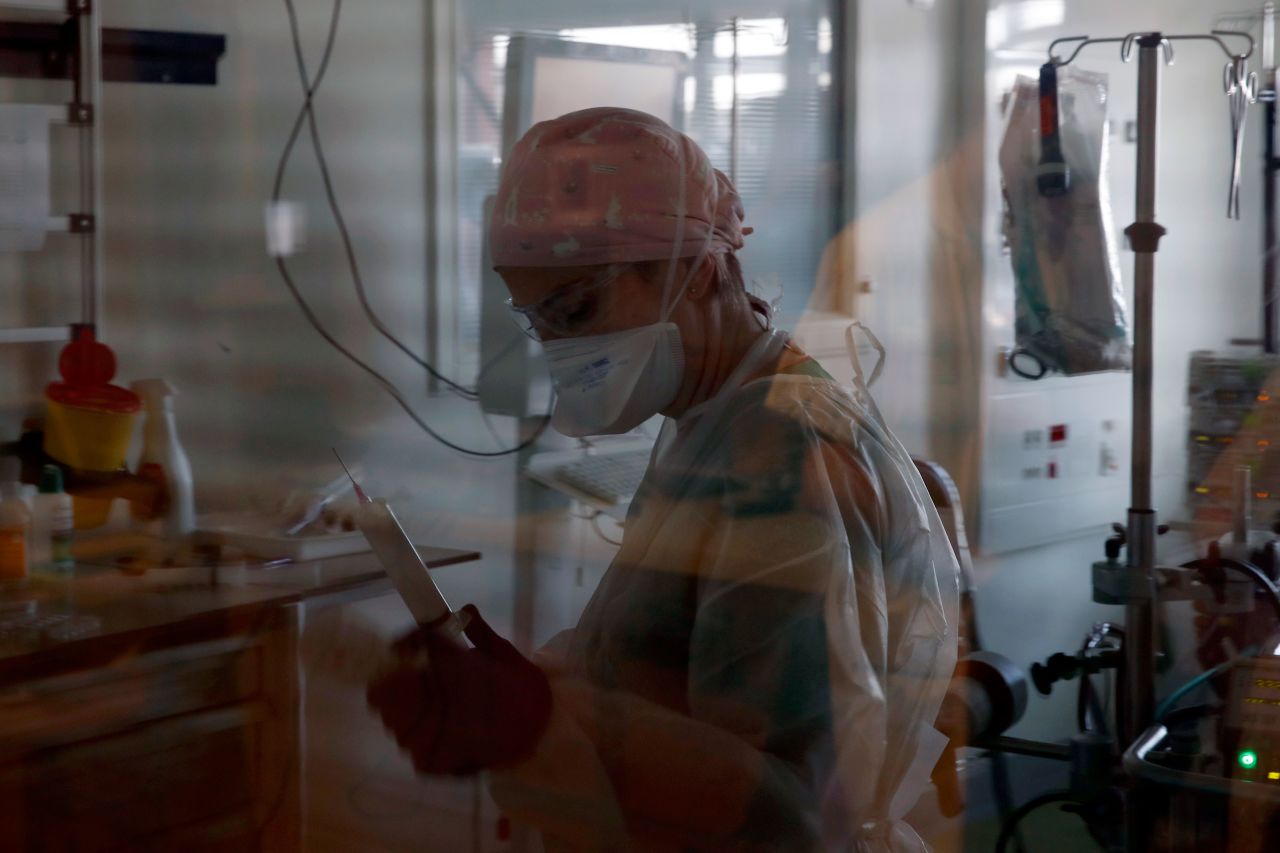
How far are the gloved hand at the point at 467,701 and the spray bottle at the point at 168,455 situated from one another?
93cm

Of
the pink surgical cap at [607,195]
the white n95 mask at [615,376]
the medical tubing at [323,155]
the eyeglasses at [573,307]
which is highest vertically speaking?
the medical tubing at [323,155]

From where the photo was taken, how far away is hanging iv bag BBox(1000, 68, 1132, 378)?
1.90 metres

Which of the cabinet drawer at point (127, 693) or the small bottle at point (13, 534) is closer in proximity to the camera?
the cabinet drawer at point (127, 693)

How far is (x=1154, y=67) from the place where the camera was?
1.58 meters

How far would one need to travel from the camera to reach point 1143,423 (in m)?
1.66

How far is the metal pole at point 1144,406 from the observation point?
1585 millimetres

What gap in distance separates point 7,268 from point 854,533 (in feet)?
4.19

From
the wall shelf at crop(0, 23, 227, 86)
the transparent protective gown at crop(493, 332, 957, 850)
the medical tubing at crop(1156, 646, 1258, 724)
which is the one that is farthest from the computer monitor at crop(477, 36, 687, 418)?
the transparent protective gown at crop(493, 332, 957, 850)

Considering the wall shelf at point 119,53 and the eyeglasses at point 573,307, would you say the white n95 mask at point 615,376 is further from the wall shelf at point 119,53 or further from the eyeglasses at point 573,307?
the wall shelf at point 119,53

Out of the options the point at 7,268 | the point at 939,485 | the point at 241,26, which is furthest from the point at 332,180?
the point at 939,485

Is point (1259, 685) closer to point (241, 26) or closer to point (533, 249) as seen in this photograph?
point (533, 249)

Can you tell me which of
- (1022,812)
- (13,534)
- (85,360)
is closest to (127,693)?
(13,534)

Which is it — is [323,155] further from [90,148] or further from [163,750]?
[163,750]

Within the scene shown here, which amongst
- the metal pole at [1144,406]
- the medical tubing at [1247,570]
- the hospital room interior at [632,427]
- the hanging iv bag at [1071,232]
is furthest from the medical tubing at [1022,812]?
the hanging iv bag at [1071,232]
